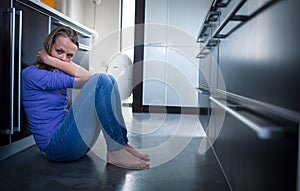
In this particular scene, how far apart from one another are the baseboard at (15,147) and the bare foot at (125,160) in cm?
57

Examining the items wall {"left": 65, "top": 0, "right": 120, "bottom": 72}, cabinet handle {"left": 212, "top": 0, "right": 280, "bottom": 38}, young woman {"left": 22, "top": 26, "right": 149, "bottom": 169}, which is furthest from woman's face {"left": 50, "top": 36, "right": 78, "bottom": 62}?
wall {"left": 65, "top": 0, "right": 120, "bottom": 72}

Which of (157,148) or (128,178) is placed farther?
(157,148)

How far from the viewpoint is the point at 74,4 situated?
450 centimetres

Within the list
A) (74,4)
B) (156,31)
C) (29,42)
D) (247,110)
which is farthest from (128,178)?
(74,4)

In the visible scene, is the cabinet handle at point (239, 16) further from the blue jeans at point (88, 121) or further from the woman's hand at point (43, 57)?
the woman's hand at point (43, 57)

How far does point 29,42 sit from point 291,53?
1.72 metres

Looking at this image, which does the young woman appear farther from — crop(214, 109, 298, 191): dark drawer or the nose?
crop(214, 109, 298, 191): dark drawer

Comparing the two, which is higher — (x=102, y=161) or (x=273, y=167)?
(x=273, y=167)

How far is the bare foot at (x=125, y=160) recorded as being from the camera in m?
1.73

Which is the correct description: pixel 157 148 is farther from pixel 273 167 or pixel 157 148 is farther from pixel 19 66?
pixel 273 167

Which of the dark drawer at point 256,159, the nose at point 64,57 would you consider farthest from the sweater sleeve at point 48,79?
the dark drawer at point 256,159

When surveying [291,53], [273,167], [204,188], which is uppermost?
[291,53]

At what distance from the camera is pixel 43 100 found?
1825mm

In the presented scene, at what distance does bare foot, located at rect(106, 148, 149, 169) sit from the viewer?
5.66 feet
